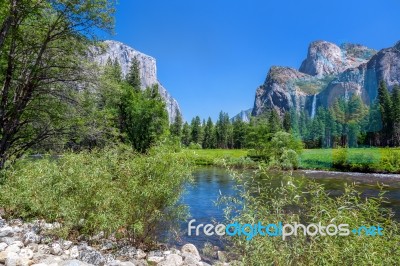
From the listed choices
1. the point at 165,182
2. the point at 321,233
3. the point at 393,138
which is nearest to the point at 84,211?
the point at 165,182

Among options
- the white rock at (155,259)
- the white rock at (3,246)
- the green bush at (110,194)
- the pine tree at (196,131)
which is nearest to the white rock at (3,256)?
the white rock at (3,246)

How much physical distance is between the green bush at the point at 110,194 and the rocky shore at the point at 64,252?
0.47m

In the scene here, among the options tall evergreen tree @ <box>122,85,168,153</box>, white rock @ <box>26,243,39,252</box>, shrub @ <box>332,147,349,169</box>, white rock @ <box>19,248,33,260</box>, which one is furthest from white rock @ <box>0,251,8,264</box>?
shrub @ <box>332,147,349,169</box>

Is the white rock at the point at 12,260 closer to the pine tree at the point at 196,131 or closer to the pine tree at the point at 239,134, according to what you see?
the pine tree at the point at 239,134

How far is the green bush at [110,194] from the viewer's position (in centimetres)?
926

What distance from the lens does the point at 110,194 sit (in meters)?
9.38

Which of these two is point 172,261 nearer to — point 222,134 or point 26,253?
point 26,253

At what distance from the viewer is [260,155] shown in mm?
65188

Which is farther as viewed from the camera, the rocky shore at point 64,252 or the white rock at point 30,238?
the white rock at point 30,238

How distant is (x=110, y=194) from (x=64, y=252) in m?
1.95

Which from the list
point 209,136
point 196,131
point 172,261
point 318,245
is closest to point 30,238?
point 172,261

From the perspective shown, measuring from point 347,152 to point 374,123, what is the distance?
158 feet

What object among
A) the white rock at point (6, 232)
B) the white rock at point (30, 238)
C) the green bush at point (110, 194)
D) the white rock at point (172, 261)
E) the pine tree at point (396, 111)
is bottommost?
the white rock at point (172, 261)

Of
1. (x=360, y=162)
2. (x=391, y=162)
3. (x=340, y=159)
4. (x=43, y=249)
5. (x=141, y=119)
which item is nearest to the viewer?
(x=43, y=249)
